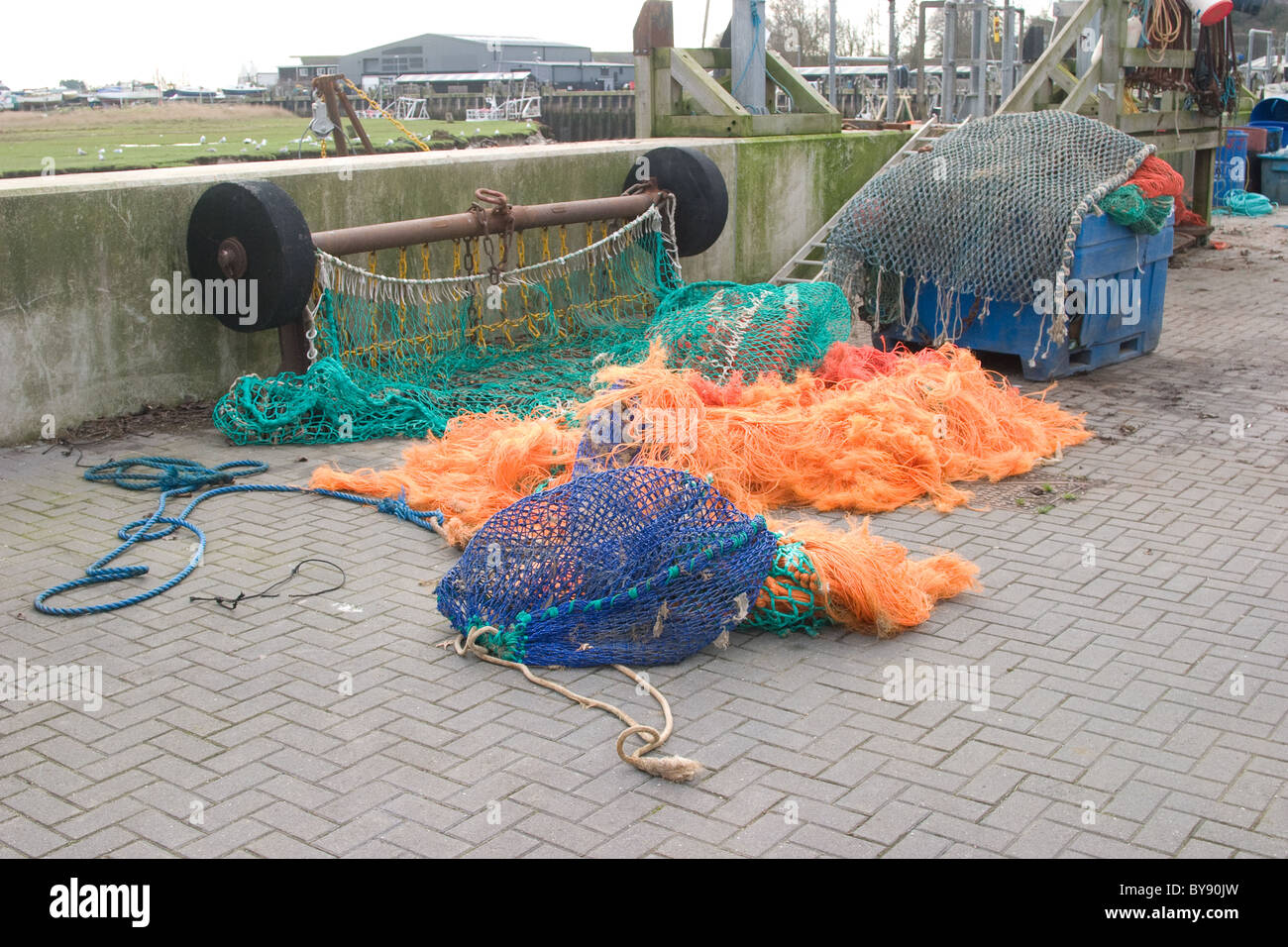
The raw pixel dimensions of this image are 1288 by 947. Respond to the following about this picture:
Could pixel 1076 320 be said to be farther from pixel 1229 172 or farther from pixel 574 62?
pixel 574 62

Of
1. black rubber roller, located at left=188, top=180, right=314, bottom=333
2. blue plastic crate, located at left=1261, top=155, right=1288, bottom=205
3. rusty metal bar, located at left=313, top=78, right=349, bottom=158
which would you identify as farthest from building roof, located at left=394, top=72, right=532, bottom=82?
black rubber roller, located at left=188, top=180, right=314, bottom=333

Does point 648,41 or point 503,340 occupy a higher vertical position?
point 648,41

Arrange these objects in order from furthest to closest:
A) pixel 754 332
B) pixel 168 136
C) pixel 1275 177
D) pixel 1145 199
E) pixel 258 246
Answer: pixel 168 136, pixel 1275 177, pixel 1145 199, pixel 754 332, pixel 258 246

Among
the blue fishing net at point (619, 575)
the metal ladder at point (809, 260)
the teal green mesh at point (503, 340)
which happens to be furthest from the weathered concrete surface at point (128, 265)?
the blue fishing net at point (619, 575)

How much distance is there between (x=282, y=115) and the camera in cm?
5981

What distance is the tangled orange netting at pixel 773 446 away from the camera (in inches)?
240

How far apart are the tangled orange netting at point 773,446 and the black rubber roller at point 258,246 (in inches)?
48.7

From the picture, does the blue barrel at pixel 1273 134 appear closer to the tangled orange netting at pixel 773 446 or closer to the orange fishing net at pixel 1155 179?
the orange fishing net at pixel 1155 179

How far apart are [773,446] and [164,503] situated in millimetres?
3014

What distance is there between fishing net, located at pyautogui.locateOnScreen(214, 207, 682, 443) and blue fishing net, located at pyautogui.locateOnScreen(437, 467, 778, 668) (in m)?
2.88

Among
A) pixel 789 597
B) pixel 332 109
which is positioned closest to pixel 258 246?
pixel 789 597

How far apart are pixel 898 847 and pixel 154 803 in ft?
6.77

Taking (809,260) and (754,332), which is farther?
(809,260)

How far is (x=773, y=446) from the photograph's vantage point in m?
6.32
